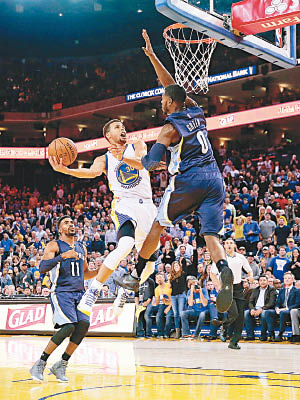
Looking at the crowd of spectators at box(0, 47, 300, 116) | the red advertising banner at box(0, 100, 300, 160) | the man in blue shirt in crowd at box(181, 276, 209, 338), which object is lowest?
the man in blue shirt in crowd at box(181, 276, 209, 338)

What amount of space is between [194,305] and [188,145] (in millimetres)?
8452

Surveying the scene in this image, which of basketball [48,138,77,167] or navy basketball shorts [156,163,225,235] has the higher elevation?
basketball [48,138,77,167]

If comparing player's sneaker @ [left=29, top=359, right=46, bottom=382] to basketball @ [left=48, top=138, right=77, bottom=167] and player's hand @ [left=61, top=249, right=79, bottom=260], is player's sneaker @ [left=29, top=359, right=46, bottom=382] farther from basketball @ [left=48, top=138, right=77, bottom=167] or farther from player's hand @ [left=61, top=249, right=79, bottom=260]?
basketball @ [left=48, top=138, right=77, bottom=167]

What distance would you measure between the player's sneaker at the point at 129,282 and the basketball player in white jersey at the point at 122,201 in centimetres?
19

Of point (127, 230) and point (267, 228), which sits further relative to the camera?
point (267, 228)

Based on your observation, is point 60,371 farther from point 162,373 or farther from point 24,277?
point 24,277

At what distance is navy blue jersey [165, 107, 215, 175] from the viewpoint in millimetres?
Answer: 4859

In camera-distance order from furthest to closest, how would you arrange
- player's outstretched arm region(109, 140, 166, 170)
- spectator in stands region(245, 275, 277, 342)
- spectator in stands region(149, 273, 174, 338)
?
1. spectator in stands region(149, 273, 174, 338)
2. spectator in stands region(245, 275, 277, 342)
3. player's outstretched arm region(109, 140, 166, 170)

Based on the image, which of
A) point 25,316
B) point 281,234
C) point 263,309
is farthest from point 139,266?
point 25,316

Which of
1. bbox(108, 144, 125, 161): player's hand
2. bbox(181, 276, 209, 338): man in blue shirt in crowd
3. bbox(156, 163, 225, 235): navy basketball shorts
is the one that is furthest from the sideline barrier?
bbox(156, 163, 225, 235): navy basketball shorts

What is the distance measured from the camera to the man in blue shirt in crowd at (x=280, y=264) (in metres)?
12.3

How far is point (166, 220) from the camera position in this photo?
4.94 meters

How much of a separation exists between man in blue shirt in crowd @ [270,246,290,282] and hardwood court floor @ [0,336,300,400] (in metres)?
1.75

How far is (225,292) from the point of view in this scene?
4.52 metres
